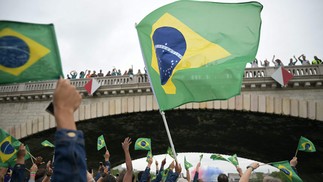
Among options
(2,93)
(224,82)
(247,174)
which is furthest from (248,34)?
(2,93)

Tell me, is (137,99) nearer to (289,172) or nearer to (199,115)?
(199,115)

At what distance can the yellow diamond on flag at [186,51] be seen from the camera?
550 centimetres

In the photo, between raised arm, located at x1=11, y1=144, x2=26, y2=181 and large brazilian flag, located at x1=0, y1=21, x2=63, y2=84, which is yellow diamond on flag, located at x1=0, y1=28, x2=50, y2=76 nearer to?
large brazilian flag, located at x1=0, y1=21, x2=63, y2=84

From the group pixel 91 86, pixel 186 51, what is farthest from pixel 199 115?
pixel 186 51

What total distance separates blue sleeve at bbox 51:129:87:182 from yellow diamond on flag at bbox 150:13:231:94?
13.2 feet

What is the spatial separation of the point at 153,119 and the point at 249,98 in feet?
19.9

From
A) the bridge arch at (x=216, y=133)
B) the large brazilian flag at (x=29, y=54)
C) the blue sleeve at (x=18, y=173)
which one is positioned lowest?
the bridge arch at (x=216, y=133)

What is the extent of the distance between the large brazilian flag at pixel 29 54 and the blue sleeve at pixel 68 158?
127 cm

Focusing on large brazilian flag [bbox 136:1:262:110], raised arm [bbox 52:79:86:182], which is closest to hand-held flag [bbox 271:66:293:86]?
large brazilian flag [bbox 136:1:262:110]

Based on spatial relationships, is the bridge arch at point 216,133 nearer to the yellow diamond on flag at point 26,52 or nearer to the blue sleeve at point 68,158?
the yellow diamond on flag at point 26,52

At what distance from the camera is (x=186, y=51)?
5727 millimetres

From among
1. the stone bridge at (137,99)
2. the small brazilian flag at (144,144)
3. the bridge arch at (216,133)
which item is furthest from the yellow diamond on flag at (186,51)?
the bridge arch at (216,133)

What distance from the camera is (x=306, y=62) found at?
601 inches

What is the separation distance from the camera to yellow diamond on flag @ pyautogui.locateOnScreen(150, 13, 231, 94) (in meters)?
5.50
